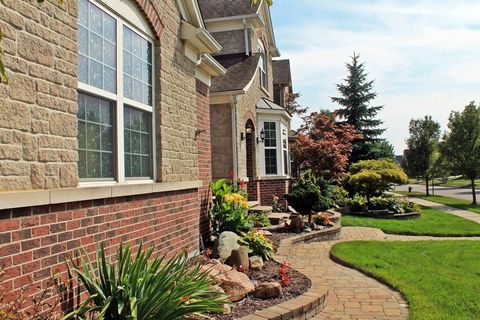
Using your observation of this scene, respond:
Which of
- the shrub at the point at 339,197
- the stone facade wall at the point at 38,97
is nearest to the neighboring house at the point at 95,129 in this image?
the stone facade wall at the point at 38,97

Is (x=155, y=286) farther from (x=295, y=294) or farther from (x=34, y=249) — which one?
(x=295, y=294)

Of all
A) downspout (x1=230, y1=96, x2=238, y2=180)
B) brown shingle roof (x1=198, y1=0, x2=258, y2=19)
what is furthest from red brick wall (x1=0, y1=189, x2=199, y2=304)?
brown shingle roof (x1=198, y1=0, x2=258, y2=19)

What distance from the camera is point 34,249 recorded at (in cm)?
355

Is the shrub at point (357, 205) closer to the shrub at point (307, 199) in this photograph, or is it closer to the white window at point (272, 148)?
the white window at point (272, 148)

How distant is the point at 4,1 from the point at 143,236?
129 inches

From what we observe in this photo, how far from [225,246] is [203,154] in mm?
2611

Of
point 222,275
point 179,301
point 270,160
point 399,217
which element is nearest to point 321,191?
point 270,160

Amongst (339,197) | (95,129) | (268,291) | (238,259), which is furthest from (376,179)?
(95,129)

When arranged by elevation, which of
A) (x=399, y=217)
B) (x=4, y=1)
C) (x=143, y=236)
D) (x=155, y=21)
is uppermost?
(x=155, y=21)

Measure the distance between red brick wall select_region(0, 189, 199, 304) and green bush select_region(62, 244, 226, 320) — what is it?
0.88 feet

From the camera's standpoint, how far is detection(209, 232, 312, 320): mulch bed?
486 cm

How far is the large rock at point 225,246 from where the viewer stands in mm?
7238

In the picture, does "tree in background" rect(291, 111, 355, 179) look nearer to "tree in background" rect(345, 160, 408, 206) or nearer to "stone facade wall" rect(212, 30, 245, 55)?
"tree in background" rect(345, 160, 408, 206)

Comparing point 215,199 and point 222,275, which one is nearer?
point 222,275
